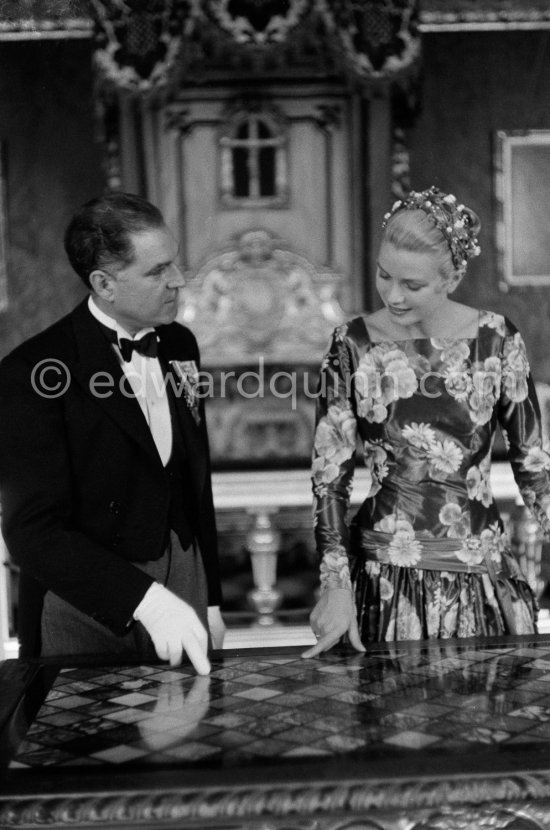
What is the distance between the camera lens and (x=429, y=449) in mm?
2264

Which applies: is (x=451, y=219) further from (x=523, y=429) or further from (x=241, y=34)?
(x=241, y=34)

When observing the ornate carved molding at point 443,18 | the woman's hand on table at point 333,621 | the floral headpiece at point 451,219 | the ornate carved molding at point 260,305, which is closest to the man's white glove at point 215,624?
the woman's hand on table at point 333,621

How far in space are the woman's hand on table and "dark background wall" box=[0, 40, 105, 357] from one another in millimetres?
4929

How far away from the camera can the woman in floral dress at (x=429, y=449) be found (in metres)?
2.22

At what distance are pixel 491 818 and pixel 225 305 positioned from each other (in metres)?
4.93

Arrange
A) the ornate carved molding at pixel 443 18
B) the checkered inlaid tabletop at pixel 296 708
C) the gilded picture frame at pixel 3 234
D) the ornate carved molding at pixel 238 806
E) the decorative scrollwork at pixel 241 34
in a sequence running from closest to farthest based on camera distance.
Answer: the ornate carved molding at pixel 238 806 → the checkered inlaid tabletop at pixel 296 708 → the decorative scrollwork at pixel 241 34 → the ornate carved molding at pixel 443 18 → the gilded picture frame at pixel 3 234

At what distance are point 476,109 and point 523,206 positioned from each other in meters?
0.69

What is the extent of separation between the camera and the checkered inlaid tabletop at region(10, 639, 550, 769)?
1.36 meters

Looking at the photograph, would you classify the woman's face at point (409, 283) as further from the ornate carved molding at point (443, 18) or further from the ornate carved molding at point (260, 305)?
the ornate carved molding at point (443, 18)

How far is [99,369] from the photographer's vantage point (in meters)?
2.17

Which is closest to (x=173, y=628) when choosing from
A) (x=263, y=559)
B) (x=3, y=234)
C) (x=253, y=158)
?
(x=263, y=559)

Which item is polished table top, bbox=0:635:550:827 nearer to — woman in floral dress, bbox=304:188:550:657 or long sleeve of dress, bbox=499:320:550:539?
woman in floral dress, bbox=304:188:550:657

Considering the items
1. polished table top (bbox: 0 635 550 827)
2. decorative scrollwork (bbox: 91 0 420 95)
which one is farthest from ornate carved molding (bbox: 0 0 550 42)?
polished table top (bbox: 0 635 550 827)

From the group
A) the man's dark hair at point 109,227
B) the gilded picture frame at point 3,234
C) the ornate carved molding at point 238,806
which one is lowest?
the ornate carved molding at point 238,806
